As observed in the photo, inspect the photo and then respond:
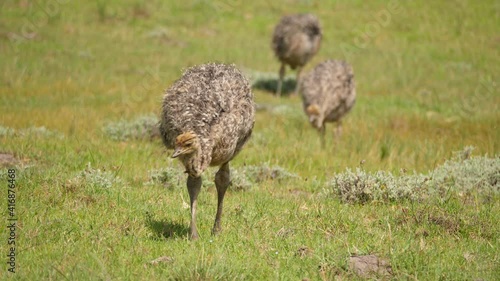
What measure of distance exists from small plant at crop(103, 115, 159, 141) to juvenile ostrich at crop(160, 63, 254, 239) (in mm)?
5019

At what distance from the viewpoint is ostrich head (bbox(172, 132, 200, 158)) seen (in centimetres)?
584

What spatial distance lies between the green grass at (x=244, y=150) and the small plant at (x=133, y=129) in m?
0.08

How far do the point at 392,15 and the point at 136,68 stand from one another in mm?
13970

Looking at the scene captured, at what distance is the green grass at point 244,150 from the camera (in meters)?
6.12

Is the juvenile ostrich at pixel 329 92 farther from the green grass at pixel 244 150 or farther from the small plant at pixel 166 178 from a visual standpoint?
the small plant at pixel 166 178

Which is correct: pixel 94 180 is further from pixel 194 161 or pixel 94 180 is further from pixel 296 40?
pixel 296 40

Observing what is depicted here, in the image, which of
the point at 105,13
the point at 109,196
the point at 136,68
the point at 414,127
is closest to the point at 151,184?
the point at 109,196

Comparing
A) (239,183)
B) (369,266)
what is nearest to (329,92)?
(239,183)

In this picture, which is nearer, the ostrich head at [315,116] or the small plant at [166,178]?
the small plant at [166,178]

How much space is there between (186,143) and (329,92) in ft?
30.6

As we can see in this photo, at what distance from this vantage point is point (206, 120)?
6234mm

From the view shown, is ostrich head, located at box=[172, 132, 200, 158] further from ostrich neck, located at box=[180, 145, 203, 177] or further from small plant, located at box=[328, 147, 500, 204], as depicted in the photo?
small plant, located at box=[328, 147, 500, 204]

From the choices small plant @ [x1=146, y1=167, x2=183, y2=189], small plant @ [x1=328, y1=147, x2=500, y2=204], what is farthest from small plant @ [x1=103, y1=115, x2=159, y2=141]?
small plant @ [x1=328, y1=147, x2=500, y2=204]

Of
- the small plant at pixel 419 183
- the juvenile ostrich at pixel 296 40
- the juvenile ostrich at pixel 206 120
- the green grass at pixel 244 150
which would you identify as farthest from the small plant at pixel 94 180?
the juvenile ostrich at pixel 296 40
